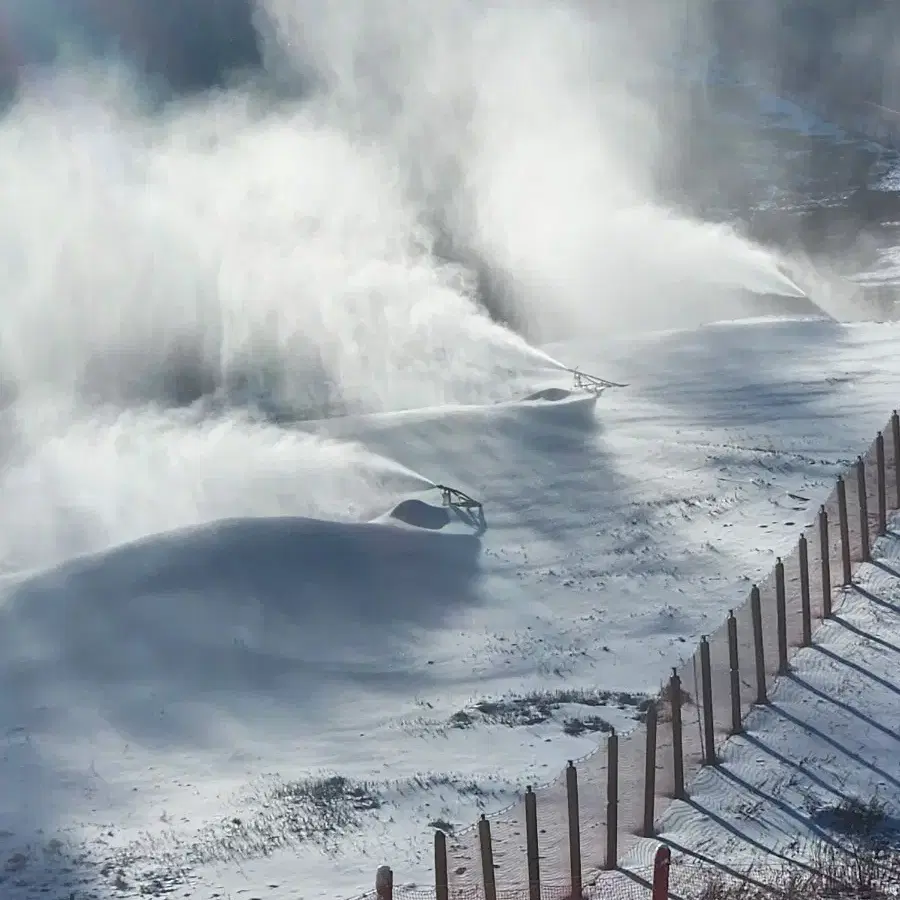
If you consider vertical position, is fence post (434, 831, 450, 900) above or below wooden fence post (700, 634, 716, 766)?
above

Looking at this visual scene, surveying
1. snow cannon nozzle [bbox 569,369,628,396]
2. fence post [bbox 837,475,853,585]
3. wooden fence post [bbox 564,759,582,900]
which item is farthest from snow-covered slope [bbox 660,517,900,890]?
snow cannon nozzle [bbox 569,369,628,396]

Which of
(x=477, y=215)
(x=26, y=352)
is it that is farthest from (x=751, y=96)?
(x=26, y=352)

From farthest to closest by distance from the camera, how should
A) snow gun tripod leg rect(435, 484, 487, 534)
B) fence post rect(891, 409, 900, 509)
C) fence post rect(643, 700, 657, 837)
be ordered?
1. snow gun tripod leg rect(435, 484, 487, 534)
2. fence post rect(891, 409, 900, 509)
3. fence post rect(643, 700, 657, 837)

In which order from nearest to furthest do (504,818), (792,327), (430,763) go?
1. (504,818)
2. (430,763)
3. (792,327)

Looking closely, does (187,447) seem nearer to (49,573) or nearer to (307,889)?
(49,573)

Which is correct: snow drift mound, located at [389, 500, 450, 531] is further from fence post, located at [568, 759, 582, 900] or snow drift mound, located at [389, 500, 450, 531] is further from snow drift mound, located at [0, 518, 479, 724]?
fence post, located at [568, 759, 582, 900]

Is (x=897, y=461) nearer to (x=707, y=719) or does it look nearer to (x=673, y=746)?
(x=707, y=719)

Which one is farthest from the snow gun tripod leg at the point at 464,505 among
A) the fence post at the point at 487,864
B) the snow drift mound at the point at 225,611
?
the fence post at the point at 487,864

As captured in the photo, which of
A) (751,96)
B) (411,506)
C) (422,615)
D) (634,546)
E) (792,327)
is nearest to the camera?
(422,615)
